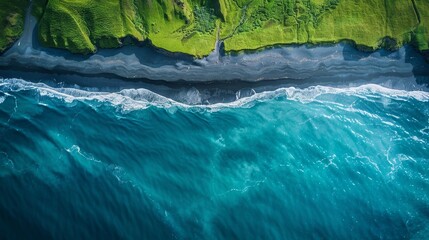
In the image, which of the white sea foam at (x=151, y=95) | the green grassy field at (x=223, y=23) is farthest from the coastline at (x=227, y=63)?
the white sea foam at (x=151, y=95)

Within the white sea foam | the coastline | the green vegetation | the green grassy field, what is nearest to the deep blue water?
the white sea foam

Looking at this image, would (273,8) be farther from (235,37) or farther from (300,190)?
(300,190)

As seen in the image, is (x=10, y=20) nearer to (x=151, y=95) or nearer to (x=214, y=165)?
(x=151, y=95)

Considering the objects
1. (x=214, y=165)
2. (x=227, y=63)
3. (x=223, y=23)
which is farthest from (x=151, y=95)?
(x=223, y=23)

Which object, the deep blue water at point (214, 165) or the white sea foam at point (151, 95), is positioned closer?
the deep blue water at point (214, 165)

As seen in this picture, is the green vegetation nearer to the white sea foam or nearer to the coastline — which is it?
the coastline

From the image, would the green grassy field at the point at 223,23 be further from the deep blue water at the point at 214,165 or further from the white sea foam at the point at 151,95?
the deep blue water at the point at 214,165

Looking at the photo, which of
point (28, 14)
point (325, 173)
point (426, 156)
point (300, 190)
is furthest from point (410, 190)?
point (28, 14)
